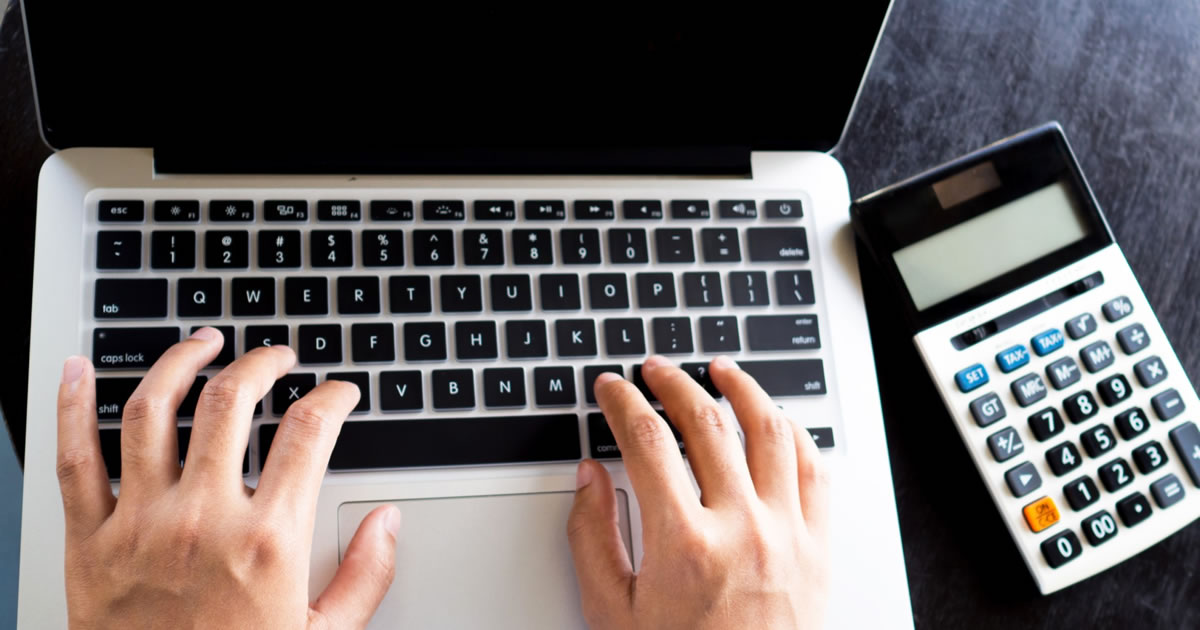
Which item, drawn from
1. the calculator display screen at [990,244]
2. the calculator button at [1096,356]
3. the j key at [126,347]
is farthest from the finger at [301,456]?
the calculator button at [1096,356]

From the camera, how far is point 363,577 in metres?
0.56

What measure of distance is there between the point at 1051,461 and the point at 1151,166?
33 cm

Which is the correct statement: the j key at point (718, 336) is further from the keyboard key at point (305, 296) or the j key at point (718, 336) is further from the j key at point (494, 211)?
the keyboard key at point (305, 296)

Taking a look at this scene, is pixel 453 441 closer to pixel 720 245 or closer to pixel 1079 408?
pixel 720 245

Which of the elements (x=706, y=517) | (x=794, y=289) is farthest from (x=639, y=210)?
(x=706, y=517)

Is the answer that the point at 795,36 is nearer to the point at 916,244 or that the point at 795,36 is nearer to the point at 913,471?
the point at 916,244

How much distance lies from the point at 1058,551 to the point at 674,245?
35cm

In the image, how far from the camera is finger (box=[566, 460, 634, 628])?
22.5 inches

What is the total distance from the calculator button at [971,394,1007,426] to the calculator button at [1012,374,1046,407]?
15 millimetres

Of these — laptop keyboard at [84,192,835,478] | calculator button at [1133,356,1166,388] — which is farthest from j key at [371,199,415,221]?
calculator button at [1133,356,1166,388]

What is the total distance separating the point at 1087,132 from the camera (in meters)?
0.79

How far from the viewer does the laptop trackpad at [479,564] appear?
58 centimetres

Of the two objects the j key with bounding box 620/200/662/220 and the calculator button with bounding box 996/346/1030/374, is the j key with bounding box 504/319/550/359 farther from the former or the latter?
the calculator button with bounding box 996/346/1030/374

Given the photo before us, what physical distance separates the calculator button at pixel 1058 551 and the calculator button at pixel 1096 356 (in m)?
0.13
